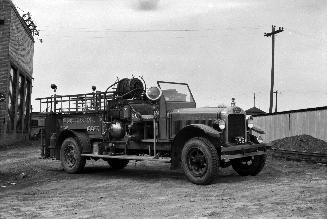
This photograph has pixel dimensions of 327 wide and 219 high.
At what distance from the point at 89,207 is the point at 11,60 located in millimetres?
26839

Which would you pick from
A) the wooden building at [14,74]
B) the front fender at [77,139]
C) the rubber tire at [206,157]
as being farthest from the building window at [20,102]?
the rubber tire at [206,157]

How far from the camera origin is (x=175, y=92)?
1126cm

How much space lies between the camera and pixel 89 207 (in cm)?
727

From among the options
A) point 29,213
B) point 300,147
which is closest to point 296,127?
point 300,147

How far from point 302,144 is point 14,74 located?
929 inches

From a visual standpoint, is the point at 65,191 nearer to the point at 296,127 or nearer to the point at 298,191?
the point at 298,191

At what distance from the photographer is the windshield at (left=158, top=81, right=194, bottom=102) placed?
36.3 feet

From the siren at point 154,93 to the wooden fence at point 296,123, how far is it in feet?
42.3

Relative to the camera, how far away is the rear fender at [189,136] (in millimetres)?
9375

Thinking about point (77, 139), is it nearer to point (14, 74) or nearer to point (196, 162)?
point (196, 162)

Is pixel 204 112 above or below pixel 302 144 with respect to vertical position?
above

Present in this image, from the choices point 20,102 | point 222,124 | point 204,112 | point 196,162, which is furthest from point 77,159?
point 20,102

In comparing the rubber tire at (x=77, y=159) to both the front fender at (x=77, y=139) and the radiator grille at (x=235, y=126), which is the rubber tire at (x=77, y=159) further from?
the radiator grille at (x=235, y=126)

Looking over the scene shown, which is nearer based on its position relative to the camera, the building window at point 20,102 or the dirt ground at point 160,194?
the dirt ground at point 160,194
